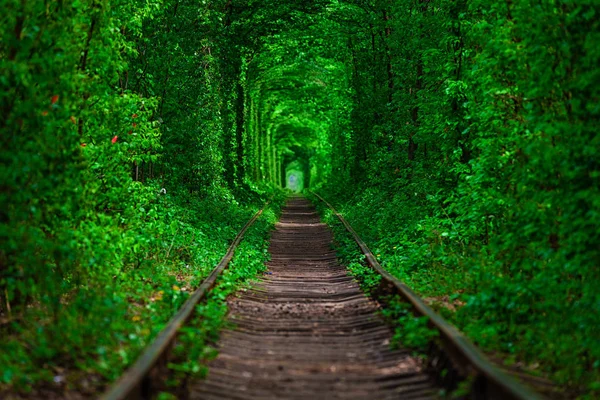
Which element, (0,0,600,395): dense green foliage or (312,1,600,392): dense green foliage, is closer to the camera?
(0,0,600,395): dense green foliage

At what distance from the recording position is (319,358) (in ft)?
21.8

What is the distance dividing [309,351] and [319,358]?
1.12ft

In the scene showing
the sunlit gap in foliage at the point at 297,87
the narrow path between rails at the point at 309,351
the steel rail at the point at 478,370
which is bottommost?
the narrow path between rails at the point at 309,351

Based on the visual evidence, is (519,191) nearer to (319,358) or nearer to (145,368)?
(319,358)

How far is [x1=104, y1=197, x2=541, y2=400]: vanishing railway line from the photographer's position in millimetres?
5035

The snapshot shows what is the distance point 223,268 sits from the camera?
11.6 metres

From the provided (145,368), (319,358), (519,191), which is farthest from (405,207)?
(145,368)

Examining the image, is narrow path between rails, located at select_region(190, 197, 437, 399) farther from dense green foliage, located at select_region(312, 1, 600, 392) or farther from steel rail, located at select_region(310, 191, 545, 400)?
dense green foliage, located at select_region(312, 1, 600, 392)

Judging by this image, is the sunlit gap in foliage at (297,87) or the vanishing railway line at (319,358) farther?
the sunlit gap in foliage at (297,87)

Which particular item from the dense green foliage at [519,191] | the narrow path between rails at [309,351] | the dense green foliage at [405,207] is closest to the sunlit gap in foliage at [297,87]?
the dense green foliage at [405,207]

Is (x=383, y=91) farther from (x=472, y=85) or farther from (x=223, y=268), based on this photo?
(x=223, y=268)

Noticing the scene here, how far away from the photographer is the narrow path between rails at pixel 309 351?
5.51 meters

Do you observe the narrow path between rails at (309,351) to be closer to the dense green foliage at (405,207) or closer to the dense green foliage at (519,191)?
the dense green foliage at (405,207)

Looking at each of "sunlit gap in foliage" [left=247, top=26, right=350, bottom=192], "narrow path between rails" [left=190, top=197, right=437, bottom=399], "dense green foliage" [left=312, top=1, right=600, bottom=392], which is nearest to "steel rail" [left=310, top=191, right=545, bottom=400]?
"narrow path between rails" [left=190, top=197, right=437, bottom=399]
